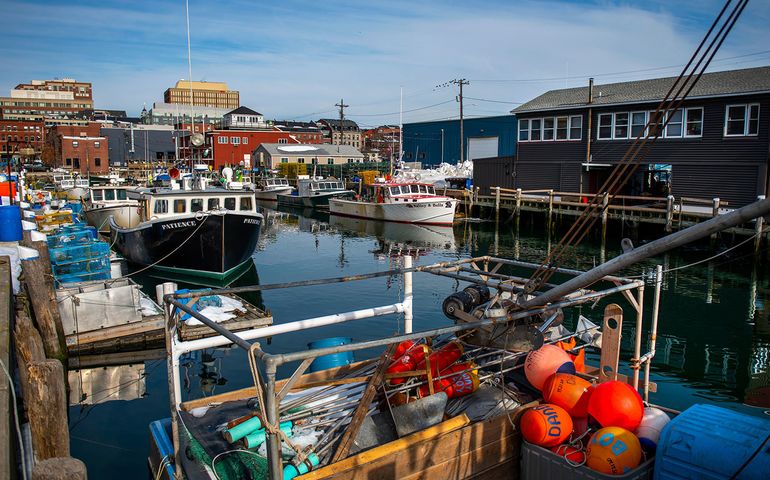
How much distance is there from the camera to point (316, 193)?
188ft

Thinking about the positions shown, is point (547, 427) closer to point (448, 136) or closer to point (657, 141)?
point (657, 141)

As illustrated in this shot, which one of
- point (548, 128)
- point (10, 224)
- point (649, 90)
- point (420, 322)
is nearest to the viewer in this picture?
point (10, 224)

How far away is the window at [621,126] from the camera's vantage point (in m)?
36.5

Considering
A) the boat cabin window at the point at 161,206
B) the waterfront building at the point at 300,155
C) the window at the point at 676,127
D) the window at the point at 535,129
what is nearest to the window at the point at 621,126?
the window at the point at 676,127

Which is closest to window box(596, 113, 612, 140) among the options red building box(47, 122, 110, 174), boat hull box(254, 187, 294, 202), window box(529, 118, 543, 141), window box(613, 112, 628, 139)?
window box(613, 112, 628, 139)

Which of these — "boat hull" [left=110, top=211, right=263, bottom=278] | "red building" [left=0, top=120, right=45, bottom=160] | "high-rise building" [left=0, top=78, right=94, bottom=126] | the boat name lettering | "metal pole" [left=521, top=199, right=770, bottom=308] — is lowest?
"boat hull" [left=110, top=211, right=263, bottom=278]

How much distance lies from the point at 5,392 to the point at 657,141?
37.0m

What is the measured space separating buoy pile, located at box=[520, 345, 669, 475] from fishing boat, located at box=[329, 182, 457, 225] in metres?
35.4

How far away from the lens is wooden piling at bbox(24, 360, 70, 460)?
19.9ft

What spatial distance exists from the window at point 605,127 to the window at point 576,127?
1.27m

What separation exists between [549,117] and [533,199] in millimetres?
6289

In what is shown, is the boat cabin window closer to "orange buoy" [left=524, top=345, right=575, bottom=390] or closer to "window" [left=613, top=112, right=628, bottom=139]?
"orange buoy" [left=524, top=345, right=575, bottom=390]

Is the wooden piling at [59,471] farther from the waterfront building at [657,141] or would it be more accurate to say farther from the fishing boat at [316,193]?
the fishing boat at [316,193]

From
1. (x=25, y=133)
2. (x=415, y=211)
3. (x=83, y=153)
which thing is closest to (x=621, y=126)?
(x=415, y=211)
